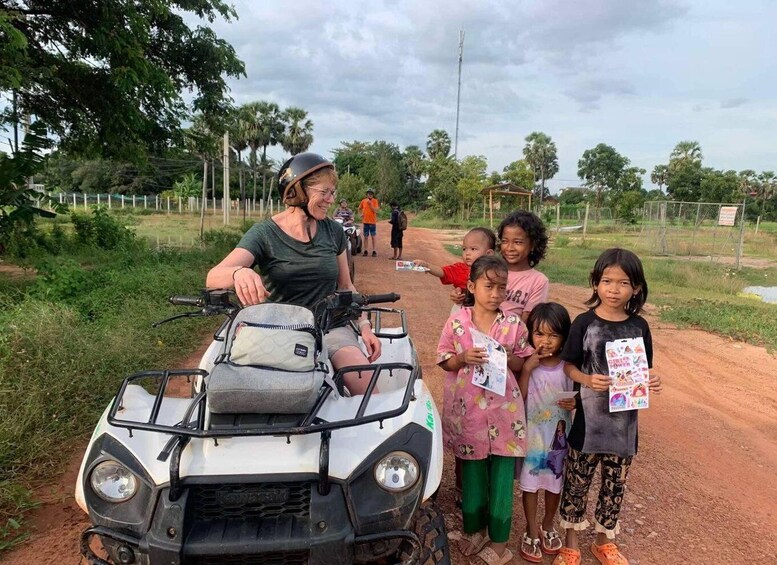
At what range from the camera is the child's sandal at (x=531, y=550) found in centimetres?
266

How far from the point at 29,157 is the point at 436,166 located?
41.0 metres

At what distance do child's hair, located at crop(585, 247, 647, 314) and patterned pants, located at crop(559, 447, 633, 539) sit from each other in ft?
2.46

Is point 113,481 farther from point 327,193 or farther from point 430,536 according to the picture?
point 327,193

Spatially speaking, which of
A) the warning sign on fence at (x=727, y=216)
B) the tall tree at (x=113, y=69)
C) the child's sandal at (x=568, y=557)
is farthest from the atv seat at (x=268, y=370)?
the warning sign on fence at (x=727, y=216)

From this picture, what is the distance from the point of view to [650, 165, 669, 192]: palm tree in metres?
52.2

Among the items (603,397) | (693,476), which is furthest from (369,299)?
(693,476)

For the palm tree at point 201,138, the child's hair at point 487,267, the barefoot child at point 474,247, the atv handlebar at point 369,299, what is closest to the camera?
the atv handlebar at point 369,299

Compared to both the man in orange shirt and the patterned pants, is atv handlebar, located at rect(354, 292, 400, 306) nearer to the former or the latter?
the patterned pants

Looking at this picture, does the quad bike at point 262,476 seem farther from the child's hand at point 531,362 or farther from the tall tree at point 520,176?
the tall tree at point 520,176

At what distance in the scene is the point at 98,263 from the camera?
993 cm

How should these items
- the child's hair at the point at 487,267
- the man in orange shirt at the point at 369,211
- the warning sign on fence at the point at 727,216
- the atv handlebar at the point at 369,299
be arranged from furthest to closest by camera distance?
the man in orange shirt at the point at 369,211 < the warning sign on fence at the point at 727,216 < the child's hair at the point at 487,267 < the atv handlebar at the point at 369,299

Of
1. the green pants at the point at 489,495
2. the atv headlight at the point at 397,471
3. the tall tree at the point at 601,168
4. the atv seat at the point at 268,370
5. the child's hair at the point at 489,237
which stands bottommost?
the green pants at the point at 489,495

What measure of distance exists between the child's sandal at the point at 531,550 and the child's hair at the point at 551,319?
0.99 meters

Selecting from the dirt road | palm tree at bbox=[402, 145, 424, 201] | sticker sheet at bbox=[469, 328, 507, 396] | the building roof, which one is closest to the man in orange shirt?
the dirt road
